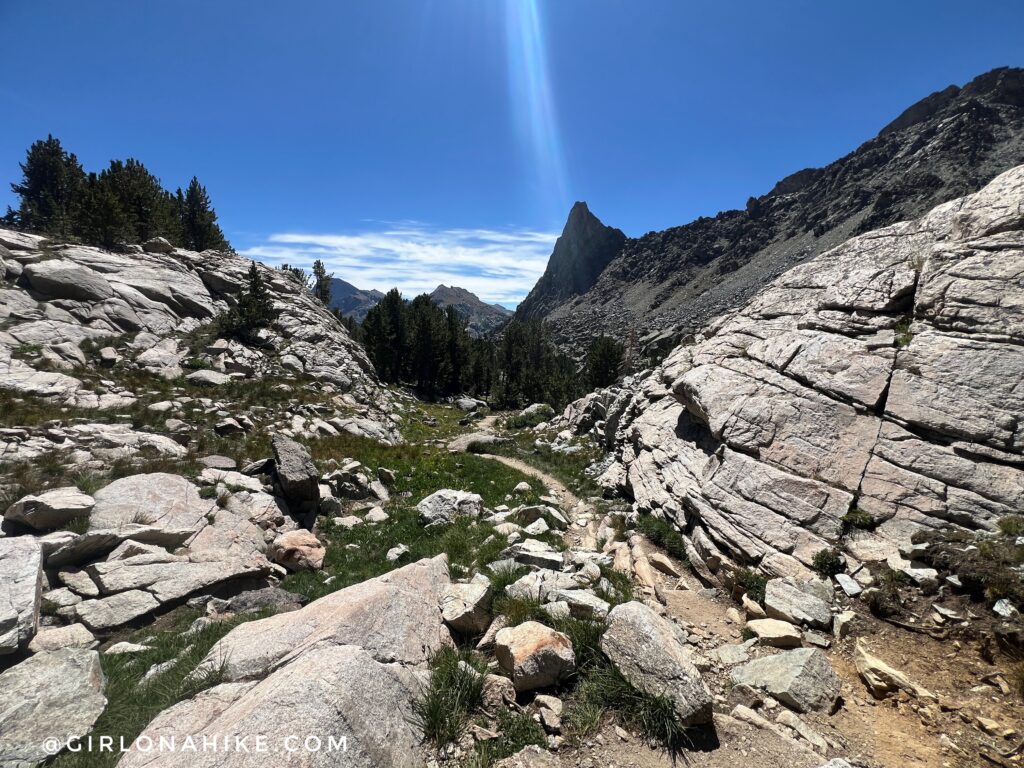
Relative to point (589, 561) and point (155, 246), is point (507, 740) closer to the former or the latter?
point (589, 561)

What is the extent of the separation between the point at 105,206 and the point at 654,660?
5224 cm

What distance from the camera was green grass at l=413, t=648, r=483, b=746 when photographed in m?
5.18

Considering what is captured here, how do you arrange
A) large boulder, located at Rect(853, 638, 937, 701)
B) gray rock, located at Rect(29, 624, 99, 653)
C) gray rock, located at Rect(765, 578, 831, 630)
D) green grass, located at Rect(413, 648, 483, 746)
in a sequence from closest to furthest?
green grass, located at Rect(413, 648, 483, 746) → large boulder, located at Rect(853, 638, 937, 701) → gray rock, located at Rect(29, 624, 99, 653) → gray rock, located at Rect(765, 578, 831, 630)

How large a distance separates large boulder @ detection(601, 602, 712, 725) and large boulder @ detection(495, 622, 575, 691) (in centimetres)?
65

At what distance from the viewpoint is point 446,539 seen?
40.1 ft

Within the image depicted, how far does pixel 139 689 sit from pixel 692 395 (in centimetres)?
1674

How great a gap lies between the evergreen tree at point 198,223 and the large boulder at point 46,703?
2662 inches

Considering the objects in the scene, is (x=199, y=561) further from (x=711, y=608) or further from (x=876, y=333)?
(x=876, y=333)

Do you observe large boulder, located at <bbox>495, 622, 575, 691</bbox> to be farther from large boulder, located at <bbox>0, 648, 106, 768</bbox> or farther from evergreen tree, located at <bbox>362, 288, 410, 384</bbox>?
evergreen tree, located at <bbox>362, 288, 410, 384</bbox>

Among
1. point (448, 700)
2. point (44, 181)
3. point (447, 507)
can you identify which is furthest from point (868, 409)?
point (44, 181)

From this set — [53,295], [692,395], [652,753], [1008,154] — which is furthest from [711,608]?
[1008,154]

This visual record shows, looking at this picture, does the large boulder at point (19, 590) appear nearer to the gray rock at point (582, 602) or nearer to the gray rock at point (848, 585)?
the gray rock at point (582, 602)

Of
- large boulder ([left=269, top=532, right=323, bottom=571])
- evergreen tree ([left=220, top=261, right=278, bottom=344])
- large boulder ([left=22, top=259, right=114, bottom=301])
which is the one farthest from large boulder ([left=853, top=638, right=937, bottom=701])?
large boulder ([left=22, top=259, right=114, bottom=301])

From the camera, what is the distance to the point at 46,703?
17.9 feet
